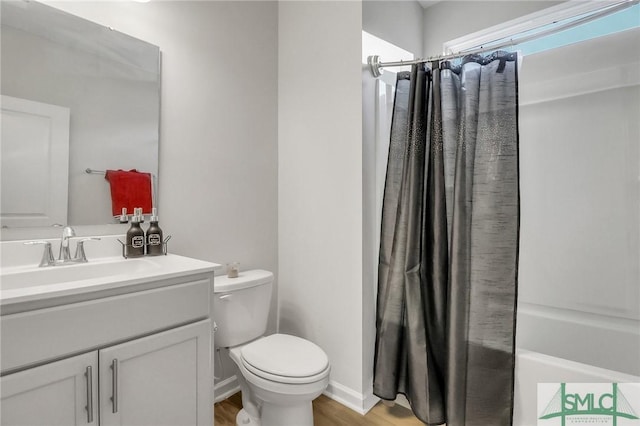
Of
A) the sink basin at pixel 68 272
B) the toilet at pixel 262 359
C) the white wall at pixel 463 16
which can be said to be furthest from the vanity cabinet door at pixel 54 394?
the white wall at pixel 463 16

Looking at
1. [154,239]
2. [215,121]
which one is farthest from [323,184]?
[154,239]

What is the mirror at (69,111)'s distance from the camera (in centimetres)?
126

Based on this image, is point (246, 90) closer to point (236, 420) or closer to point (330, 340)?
point (330, 340)

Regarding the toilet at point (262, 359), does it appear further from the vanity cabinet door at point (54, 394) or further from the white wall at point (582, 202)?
the white wall at point (582, 202)

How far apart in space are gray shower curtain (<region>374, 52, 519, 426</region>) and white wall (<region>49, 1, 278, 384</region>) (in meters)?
0.83

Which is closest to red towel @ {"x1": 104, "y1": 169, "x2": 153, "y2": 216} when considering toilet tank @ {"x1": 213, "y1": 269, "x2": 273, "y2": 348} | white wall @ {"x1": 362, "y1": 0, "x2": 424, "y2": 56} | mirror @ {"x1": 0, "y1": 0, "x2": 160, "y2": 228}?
mirror @ {"x1": 0, "y1": 0, "x2": 160, "y2": 228}

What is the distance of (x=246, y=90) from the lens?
203 cm

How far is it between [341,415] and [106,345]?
1.29 meters

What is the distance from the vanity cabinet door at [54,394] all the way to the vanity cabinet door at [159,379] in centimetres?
3

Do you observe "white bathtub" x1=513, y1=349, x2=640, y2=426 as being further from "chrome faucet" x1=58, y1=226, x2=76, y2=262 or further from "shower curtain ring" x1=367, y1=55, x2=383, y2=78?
"chrome faucet" x1=58, y1=226, x2=76, y2=262

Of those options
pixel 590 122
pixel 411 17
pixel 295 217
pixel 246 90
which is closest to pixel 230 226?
pixel 295 217

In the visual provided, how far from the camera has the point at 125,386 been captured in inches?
41.9

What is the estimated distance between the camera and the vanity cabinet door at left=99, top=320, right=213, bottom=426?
1.03 meters

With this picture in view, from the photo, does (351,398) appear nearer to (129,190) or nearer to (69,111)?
(129,190)
